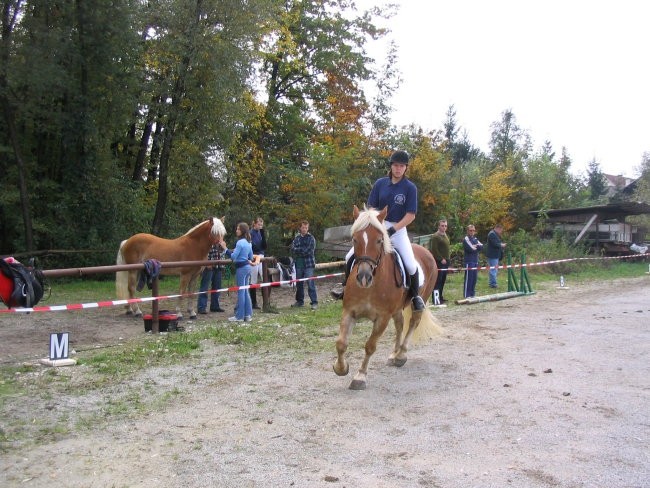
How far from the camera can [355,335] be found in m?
9.48

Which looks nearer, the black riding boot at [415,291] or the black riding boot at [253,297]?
the black riding boot at [415,291]

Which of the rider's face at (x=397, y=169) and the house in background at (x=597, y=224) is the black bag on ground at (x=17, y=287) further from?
the house in background at (x=597, y=224)

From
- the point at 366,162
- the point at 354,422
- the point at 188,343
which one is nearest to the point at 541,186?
the point at 366,162

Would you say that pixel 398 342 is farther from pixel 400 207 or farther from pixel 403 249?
pixel 400 207

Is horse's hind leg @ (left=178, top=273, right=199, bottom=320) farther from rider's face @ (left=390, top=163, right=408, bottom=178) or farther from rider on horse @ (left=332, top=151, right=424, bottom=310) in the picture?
rider's face @ (left=390, top=163, right=408, bottom=178)

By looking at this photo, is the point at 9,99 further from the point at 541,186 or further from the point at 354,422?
the point at 541,186

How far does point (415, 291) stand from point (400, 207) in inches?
42.5

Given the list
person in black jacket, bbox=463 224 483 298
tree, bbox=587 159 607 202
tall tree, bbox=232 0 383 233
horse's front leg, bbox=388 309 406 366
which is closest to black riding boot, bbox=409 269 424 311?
horse's front leg, bbox=388 309 406 366

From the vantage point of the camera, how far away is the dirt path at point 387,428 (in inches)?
154

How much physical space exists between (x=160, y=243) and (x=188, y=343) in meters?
4.01

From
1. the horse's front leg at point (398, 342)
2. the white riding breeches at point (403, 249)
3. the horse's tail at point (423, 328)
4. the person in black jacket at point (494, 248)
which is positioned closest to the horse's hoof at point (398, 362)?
the horse's front leg at point (398, 342)

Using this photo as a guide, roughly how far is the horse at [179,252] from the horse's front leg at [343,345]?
19.4 feet

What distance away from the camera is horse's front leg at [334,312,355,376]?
6.02m

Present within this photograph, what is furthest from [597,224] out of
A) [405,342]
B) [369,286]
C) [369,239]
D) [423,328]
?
[369,286]
